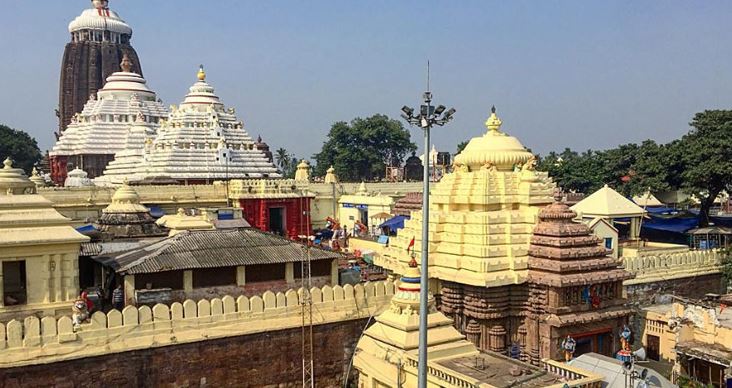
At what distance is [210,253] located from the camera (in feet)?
51.0

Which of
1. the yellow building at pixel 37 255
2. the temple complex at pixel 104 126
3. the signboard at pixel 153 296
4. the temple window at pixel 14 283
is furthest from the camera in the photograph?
the temple complex at pixel 104 126

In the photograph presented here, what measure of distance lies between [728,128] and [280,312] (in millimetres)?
22426

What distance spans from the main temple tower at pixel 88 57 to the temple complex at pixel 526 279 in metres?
57.6

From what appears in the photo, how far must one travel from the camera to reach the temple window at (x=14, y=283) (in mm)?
13680

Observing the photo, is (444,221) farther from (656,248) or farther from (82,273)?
(656,248)

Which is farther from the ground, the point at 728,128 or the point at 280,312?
the point at 728,128

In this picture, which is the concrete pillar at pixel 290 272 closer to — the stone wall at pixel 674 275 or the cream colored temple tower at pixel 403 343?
the cream colored temple tower at pixel 403 343

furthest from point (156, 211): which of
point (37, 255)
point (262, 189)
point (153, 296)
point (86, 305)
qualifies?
point (86, 305)

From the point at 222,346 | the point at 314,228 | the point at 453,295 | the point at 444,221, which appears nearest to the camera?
the point at 222,346

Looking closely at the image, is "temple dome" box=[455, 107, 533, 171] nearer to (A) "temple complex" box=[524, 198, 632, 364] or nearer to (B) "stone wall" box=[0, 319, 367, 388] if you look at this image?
(A) "temple complex" box=[524, 198, 632, 364]

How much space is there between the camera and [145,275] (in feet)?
48.1

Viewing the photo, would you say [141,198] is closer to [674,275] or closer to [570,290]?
[570,290]

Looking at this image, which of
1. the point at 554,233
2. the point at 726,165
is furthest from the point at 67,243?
the point at 726,165

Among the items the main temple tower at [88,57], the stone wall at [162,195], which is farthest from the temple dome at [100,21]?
the stone wall at [162,195]
